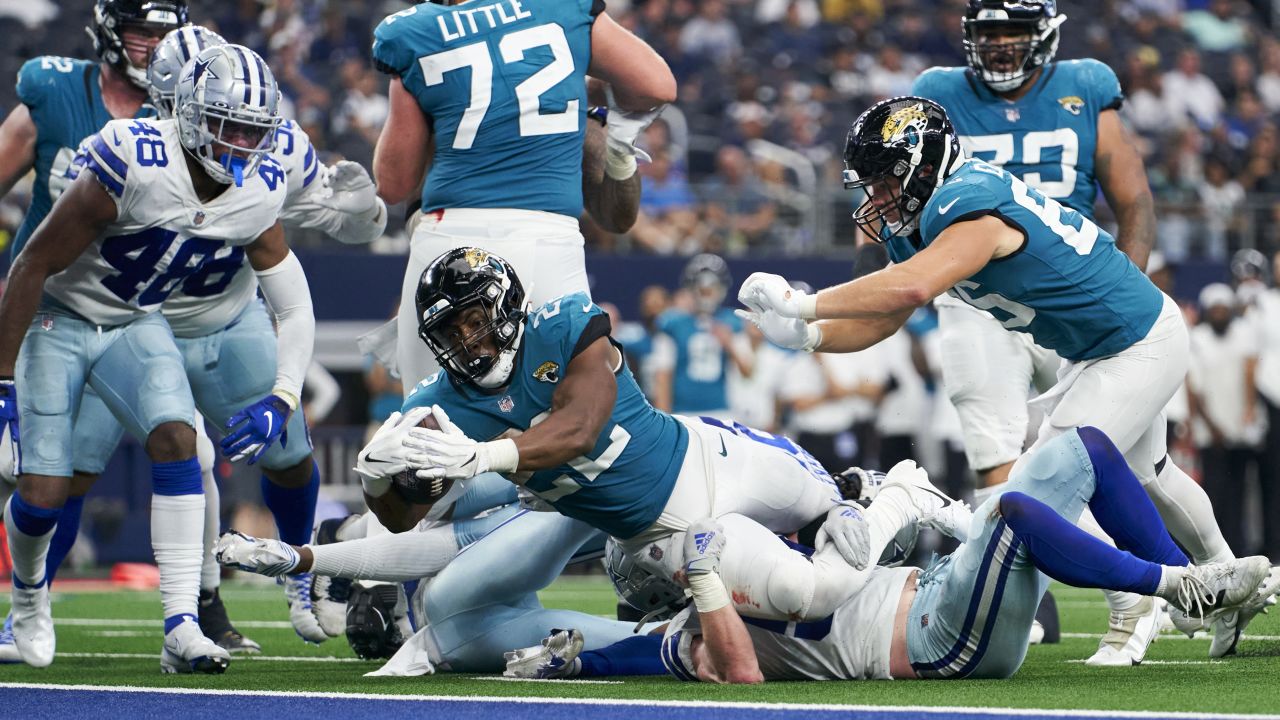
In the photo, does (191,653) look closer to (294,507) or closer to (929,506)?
(294,507)

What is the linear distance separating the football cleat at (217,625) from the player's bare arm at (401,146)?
172cm

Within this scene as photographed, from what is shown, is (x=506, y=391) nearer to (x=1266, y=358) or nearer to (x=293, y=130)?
(x=293, y=130)

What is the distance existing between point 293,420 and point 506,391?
5.79 feet

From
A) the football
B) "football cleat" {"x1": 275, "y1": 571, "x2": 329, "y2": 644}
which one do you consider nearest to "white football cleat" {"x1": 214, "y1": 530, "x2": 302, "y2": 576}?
the football

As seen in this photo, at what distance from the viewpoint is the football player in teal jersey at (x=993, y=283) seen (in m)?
4.57

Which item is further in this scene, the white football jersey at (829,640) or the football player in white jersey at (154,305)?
the football player in white jersey at (154,305)

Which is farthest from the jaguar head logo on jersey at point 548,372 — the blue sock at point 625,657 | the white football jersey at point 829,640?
the blue sock at point 625,657

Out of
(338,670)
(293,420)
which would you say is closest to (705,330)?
(293,420)

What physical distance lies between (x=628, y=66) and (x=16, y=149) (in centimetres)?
216

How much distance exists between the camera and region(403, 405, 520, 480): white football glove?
424 cm

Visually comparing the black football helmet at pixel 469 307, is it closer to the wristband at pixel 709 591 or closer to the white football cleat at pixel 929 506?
the wristband at pixel 709 591

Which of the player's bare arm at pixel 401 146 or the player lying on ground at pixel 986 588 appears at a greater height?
the player's bare arm at pixel 401 146

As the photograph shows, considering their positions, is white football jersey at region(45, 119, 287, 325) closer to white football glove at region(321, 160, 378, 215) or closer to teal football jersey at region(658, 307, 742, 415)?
white football glove at region(321, 160, 378, 215)

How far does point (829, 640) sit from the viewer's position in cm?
463
